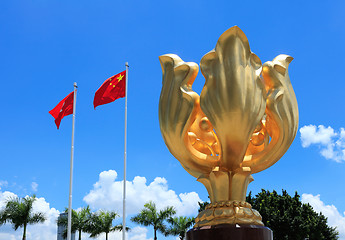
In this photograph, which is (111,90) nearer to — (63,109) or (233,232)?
(63,109)

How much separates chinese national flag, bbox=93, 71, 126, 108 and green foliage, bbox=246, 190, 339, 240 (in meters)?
12.3

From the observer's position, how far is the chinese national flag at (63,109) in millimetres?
15828

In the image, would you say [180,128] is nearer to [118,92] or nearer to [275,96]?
[275,96]

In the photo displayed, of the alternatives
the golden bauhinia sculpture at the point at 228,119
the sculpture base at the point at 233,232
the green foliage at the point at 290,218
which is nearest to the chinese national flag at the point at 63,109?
the golden bauhinia sculpture at the point at 228,119

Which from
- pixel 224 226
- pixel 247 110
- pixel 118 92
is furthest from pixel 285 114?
pixel 118 92

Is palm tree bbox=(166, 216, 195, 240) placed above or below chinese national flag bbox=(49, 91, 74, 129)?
below

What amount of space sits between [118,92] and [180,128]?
10.4m

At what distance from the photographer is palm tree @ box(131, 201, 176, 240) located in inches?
1091

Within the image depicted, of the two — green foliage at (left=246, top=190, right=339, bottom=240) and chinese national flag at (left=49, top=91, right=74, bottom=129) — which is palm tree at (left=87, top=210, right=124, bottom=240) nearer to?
green foliage at (left=246, top=190, right=339, bottom=240)

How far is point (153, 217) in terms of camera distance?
91.0ft

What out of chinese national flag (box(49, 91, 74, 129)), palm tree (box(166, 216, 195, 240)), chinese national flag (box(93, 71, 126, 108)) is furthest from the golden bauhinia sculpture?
palm tree (box(166, 216, 195, 240))

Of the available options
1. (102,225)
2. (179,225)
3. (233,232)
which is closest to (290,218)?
(179,225)

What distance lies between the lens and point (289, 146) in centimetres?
587

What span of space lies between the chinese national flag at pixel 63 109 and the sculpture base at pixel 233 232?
11.5m
